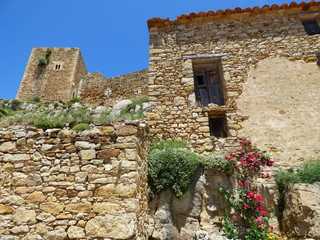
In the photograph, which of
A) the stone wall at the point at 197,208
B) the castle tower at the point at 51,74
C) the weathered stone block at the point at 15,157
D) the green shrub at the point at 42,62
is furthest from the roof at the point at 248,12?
the green shrub at the point at 42,62

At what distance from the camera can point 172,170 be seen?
4.46m

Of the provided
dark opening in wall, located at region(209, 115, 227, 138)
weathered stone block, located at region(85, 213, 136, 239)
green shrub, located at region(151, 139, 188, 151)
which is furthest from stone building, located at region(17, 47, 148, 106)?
weathered stone block, located at region(85, 213, 136, 239)

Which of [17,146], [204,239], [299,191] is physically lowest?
[204,239]

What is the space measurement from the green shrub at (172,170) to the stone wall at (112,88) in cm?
1084

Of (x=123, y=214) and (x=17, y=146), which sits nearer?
(x=123, y=214)

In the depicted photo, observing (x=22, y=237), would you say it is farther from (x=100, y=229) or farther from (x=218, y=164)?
(x=218, y=164)

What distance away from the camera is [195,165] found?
462 cm

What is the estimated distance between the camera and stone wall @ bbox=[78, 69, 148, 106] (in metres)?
15.6

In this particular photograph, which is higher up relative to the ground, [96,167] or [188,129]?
[188,129]

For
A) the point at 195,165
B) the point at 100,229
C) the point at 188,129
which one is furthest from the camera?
the point at 188,129

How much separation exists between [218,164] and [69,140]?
11.1 feet

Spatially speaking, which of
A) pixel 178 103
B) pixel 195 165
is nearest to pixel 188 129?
pixel 178 103

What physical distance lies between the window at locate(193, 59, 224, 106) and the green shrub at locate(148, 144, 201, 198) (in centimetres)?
242

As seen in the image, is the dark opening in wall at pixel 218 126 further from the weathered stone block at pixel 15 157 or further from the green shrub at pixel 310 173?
the weathered stone block at pixel 15 157
